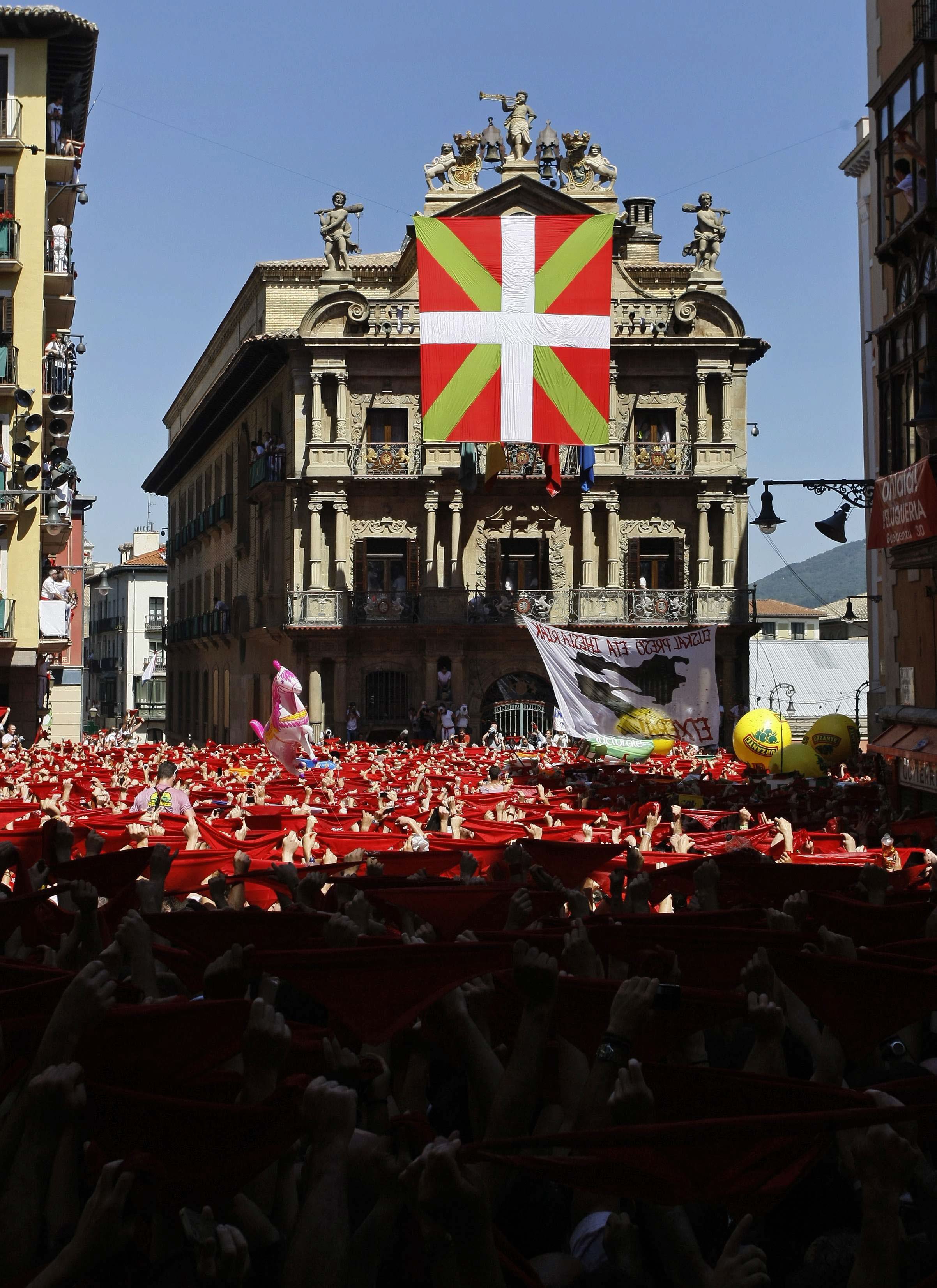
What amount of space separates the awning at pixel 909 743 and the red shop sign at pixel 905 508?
270 centimetres

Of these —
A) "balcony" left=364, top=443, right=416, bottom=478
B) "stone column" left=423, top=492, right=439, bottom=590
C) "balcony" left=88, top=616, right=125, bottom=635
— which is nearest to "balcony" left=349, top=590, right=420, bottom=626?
"stone column" left=423, top=492, right=439, bottom=590

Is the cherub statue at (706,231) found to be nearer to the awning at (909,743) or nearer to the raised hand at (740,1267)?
the awning at (909,743)

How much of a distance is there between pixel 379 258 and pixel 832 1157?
50578mm

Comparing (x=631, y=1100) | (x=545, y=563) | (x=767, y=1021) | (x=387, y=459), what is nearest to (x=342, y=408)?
(x=387, y=459)

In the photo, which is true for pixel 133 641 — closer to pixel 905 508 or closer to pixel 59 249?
pixel 59 249

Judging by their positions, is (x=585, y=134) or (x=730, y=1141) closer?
(x=730, y=1141)

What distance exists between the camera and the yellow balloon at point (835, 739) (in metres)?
29.5

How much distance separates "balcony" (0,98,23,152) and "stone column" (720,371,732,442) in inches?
803

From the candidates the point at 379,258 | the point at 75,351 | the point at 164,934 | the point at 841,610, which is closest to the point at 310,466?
the point at 75,351

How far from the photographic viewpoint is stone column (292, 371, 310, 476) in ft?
147

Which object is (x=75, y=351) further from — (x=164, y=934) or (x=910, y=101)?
(x=164, y=934)

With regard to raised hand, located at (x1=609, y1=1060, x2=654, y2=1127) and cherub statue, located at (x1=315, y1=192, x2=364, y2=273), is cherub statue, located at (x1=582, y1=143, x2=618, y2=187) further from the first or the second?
raised hand, located at (x1=609, y1=1060, x2=654, y2=1127)

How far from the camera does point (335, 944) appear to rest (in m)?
A: 5.64

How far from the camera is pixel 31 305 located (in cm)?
3491
